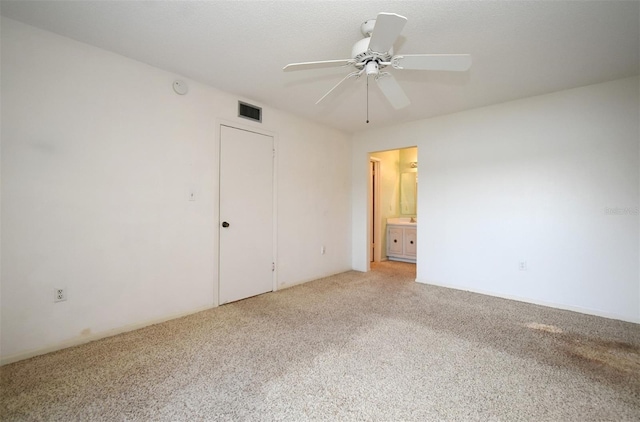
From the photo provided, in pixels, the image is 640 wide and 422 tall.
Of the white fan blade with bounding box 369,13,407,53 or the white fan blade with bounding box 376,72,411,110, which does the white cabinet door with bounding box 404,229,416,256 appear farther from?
the white fan blade with bounding box 369,13,407,53

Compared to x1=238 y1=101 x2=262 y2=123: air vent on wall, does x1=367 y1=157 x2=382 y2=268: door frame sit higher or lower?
lower

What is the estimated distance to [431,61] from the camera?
1.87 metres

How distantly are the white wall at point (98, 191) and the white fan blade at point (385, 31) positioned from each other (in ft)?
6.79

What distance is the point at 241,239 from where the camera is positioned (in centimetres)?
337

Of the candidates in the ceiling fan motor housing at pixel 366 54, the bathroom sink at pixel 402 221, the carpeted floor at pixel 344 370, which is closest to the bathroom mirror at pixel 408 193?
the bathroom sink at pixel 402 221

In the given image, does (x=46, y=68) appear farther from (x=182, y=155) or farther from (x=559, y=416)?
(x=559, y=416)

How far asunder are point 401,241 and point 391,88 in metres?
4.06

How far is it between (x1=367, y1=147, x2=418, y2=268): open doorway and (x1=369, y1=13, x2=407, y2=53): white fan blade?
10.9 feet

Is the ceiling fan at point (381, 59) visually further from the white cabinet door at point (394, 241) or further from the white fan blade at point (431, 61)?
the white cabinet door at point (394, 241)

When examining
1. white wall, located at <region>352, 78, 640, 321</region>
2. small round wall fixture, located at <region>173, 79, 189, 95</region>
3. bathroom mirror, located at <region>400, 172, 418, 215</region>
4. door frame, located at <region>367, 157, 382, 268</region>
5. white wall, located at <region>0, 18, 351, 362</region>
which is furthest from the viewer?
bathroom mirror, located at <region>400, 172, 418, 215</region>

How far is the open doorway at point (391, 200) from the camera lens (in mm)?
5633

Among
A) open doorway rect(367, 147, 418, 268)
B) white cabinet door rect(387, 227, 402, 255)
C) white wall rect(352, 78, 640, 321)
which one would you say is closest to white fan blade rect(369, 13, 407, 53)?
white wall rect(352, 78, 640, 321)

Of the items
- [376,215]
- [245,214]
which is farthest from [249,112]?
[376,215]

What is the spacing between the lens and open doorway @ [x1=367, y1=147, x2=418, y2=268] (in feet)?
18.5
